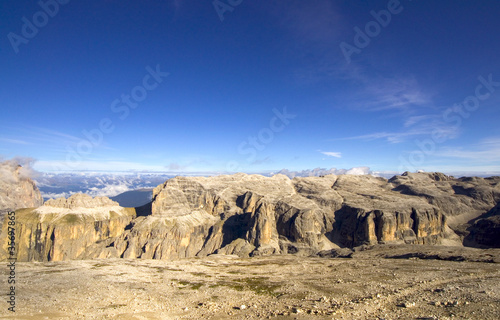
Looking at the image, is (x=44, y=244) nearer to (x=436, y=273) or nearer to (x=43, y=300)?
(x=43, y=300)

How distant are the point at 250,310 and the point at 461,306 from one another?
31.7 metres

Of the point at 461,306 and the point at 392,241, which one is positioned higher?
the point at 461,306

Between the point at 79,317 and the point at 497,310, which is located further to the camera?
the point at 79,317

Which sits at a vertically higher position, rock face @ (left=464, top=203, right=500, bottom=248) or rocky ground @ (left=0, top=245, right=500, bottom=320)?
rocky ground @ (left=0, top=245, right=500, bottom=320)

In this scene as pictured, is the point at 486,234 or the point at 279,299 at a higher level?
the point at 279,299

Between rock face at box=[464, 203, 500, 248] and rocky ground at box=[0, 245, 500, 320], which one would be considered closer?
rocky ground at box=[0, 245, 500, 320]

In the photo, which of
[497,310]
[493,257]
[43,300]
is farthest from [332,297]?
[493,257]

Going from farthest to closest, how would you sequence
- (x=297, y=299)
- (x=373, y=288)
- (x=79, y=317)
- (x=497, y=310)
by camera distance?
(x=373, y=288), (x=297, y=299), (x=79, y=317), (x=497, y=310)

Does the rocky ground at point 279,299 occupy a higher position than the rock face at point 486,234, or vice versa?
the rocky ground at point 279,299

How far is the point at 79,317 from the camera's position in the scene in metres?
40.5

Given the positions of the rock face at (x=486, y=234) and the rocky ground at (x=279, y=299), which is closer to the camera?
the rocky ground at (x=279, y=299)

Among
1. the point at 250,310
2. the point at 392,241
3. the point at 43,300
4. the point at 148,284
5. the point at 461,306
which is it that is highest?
the point at 461,306

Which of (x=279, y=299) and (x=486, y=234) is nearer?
(x=279, y=299)

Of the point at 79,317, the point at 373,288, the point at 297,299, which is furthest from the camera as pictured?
the point at 373,288
